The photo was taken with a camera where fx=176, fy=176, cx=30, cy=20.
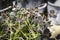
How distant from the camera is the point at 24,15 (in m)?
1.27

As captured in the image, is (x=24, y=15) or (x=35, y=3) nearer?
(x=24, y=15)

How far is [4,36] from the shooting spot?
1108 mm

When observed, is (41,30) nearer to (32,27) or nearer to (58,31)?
(32,27)

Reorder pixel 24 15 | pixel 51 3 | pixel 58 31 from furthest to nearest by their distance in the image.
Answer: pixel 51 3 < pixel 58 31 < pixel 24 15

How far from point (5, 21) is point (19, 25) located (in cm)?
10

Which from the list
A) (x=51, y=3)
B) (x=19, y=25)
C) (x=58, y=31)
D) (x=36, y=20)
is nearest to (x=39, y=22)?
(x=36, y=20)

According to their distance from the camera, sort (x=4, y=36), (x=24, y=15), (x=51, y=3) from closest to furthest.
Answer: (x=4, y=36)
(x=24, y=15)
(x=51, y=3)

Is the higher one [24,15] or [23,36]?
[24,15]

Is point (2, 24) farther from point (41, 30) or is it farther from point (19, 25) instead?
point (41, 30)

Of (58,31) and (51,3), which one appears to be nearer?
(58,31)

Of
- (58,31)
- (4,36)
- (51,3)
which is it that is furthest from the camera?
(51,3)

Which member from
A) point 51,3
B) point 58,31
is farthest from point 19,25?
point 51,3

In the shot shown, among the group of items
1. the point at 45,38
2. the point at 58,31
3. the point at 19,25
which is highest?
the point at 19,25

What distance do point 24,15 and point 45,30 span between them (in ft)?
0.75
